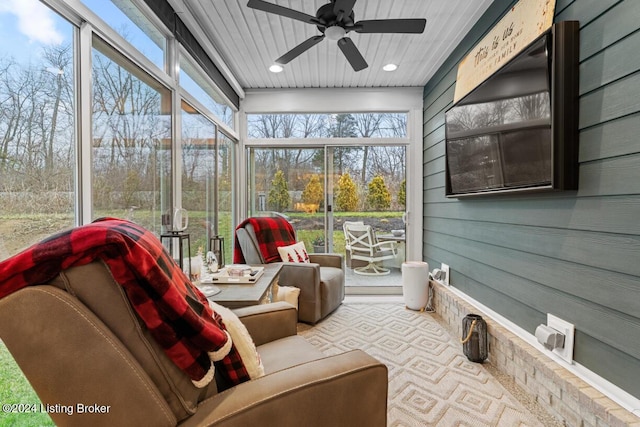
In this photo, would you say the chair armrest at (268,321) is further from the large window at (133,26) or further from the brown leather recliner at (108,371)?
the large window at (133,26)

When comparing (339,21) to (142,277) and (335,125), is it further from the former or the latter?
(335,125)

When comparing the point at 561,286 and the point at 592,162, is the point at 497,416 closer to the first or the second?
the point at 561,286

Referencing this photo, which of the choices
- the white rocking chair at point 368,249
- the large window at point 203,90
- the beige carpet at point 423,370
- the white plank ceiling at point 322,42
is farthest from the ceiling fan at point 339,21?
the white rocking chair at point 368,249

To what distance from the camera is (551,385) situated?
5.40 feet

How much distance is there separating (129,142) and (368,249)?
9.92ft

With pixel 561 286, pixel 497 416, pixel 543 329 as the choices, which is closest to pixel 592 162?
pixel 561 286

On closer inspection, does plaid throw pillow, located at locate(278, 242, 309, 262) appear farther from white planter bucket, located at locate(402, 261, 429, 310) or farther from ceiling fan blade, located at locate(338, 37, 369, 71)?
ceiling fan blade, located at locate(338, 37, 369, 71)

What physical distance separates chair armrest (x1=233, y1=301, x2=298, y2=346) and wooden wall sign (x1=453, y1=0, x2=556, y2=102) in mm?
2044

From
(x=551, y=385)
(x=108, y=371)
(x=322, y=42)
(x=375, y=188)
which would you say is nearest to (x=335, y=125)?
(x=375, y=188)

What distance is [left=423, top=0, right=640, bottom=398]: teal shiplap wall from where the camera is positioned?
1.31 meters

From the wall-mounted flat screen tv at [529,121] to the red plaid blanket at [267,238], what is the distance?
1.90 m

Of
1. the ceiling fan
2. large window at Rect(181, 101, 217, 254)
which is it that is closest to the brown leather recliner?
large window at Rect(181, 101, 217, 254)

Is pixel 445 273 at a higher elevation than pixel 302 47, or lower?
lower

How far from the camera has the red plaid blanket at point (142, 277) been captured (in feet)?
2.34
